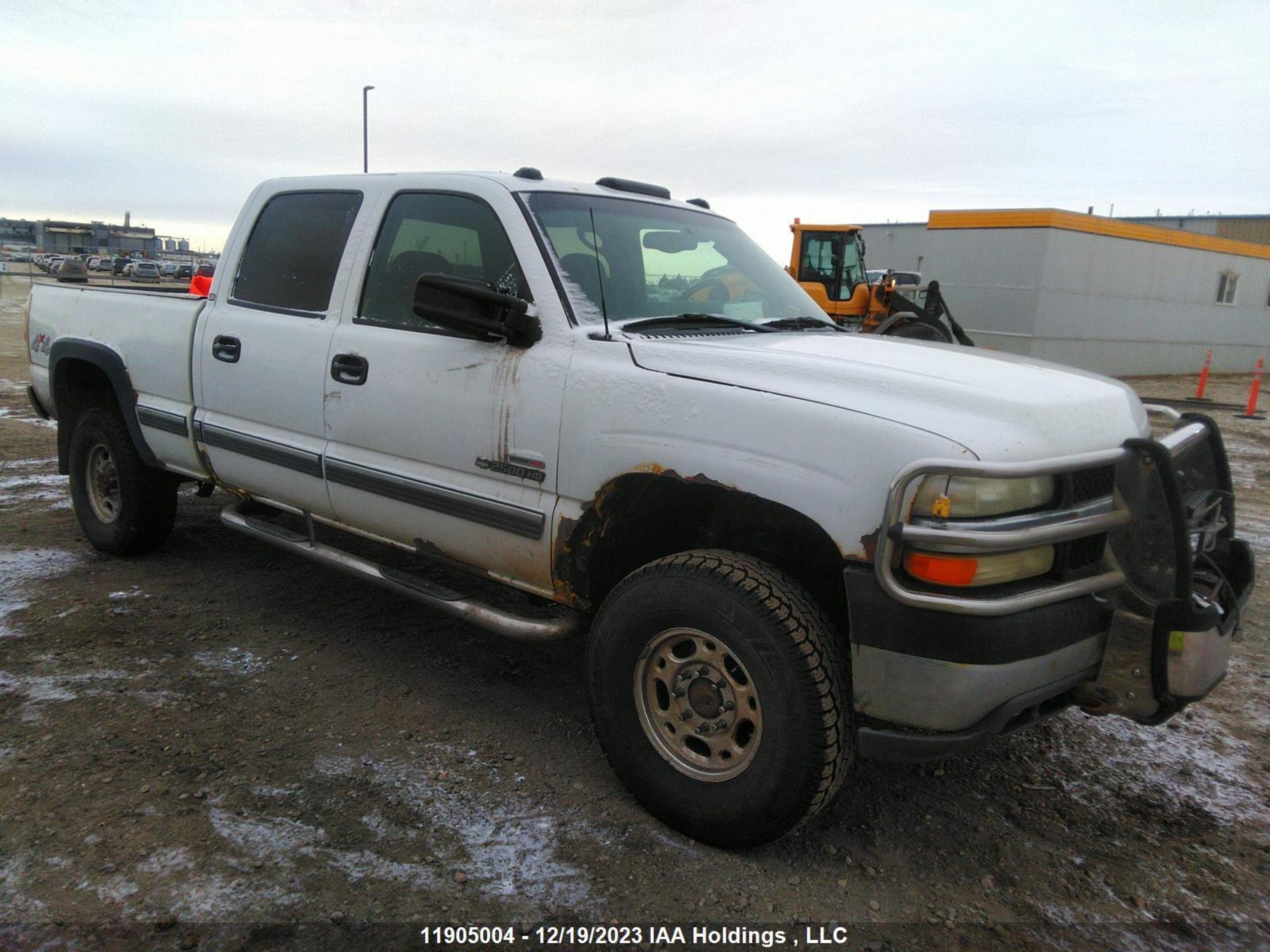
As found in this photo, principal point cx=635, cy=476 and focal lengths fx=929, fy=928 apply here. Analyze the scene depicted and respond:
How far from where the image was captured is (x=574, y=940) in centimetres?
235

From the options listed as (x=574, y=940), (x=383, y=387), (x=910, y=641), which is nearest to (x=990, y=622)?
(x=910, y=641)

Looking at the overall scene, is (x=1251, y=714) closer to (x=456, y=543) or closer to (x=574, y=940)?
(x=574, y=940)

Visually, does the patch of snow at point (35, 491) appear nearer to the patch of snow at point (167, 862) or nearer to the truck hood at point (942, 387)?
the patch of snow at point (167, 862)

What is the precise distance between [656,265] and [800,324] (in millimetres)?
620

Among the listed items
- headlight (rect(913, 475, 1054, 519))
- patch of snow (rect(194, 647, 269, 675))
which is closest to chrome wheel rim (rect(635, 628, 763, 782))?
headlight (rect(913, 475, 1054, 519))

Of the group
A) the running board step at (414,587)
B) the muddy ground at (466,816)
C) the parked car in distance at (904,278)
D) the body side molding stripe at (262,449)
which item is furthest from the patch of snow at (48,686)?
the parked car in distance at (904,278)

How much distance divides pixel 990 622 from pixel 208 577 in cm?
411

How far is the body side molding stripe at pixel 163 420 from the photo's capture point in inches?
171

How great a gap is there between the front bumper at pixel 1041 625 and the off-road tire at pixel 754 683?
113 mm

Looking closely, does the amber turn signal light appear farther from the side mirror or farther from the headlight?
the side mirror

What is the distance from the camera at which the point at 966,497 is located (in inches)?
88.5

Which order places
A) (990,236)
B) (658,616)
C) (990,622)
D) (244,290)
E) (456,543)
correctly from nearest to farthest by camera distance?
(990,622) → (658,616) → (456,543) → (244,290) → (990,236)

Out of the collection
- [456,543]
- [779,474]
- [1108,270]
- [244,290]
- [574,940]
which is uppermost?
[1108,270]

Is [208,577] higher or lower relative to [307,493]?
lower
